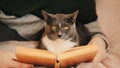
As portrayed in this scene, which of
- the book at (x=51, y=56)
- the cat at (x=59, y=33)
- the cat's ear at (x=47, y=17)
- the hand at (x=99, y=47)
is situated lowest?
the book at (x=51, y=56)

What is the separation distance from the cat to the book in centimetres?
20

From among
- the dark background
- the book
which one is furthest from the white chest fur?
the book

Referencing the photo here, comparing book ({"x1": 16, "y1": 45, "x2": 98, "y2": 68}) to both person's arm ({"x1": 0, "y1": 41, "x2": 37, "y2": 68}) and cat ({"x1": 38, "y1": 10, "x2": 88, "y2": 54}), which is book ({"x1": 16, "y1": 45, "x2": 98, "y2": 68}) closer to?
person's arm ({"x1": 0, "y1": 41, "x2": 37, "y2": 68})

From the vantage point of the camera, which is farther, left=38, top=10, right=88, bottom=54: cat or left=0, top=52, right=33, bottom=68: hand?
left=38, top=10, right=88, bottom=54: cat

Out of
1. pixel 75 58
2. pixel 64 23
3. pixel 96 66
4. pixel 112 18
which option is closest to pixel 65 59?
pixel 75 58

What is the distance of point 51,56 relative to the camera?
827mm

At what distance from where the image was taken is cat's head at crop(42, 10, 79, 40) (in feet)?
3.45

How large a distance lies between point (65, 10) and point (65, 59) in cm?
37

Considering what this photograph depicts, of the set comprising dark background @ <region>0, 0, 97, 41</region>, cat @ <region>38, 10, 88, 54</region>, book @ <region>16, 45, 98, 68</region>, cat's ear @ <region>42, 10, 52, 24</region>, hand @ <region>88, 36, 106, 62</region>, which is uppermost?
dark background @ <region>0, 0, 97, 41</region>

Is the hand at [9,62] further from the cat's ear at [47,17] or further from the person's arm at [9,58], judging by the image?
the cat's ear at [47,17]

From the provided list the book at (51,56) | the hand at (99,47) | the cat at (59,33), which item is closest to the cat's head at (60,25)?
the cat at (59,33)

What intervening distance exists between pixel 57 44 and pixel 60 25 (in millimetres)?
95

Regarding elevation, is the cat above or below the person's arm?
above

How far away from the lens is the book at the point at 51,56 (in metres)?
0.83
